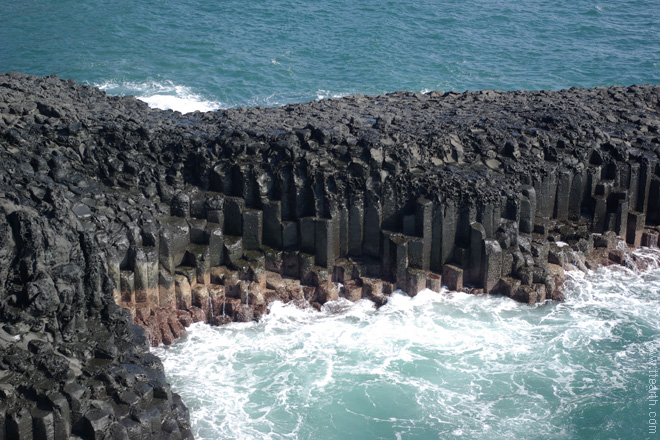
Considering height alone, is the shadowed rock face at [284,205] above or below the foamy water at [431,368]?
above

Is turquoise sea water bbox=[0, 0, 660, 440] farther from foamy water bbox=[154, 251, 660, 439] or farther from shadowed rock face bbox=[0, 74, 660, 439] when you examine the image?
shadowed rock face bbox=[0, 74, 660, 439]

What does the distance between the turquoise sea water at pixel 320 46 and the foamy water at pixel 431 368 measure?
18978 mm

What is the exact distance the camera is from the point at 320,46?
47.2m

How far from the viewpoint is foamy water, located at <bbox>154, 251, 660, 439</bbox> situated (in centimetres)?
2089

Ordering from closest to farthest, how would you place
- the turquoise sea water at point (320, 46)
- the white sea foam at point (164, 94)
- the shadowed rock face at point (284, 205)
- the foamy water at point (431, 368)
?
1. the foamy water at point (431, 368)
2. the shadowed rock face at point (284, 205)
3. the white sea foam at point (164, 94)
4. the turquoise sea water at point (320, 46)

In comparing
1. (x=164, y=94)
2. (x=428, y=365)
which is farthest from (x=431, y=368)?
(x=164, y=94)

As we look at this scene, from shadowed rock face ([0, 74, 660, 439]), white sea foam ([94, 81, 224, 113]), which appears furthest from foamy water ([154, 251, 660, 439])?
white sea foam ([94, 81, 224, 113])

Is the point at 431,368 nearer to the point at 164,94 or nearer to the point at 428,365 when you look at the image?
the point at 428,365

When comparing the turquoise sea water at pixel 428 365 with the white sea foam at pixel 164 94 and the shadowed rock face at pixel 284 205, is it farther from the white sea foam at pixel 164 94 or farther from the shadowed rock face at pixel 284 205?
the shadowed rock face at pixel 284 205

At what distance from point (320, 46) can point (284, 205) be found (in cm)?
2318

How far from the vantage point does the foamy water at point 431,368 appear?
68.5 feet

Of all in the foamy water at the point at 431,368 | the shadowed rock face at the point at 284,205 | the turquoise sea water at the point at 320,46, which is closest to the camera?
the foamy water at the point at 431,368

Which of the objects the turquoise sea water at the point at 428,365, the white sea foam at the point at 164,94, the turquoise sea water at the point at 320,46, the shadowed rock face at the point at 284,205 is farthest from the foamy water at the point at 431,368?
the turquoise sea water at the point at 320,46

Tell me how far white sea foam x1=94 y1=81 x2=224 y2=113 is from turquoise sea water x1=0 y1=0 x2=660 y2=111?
3.8 inches
